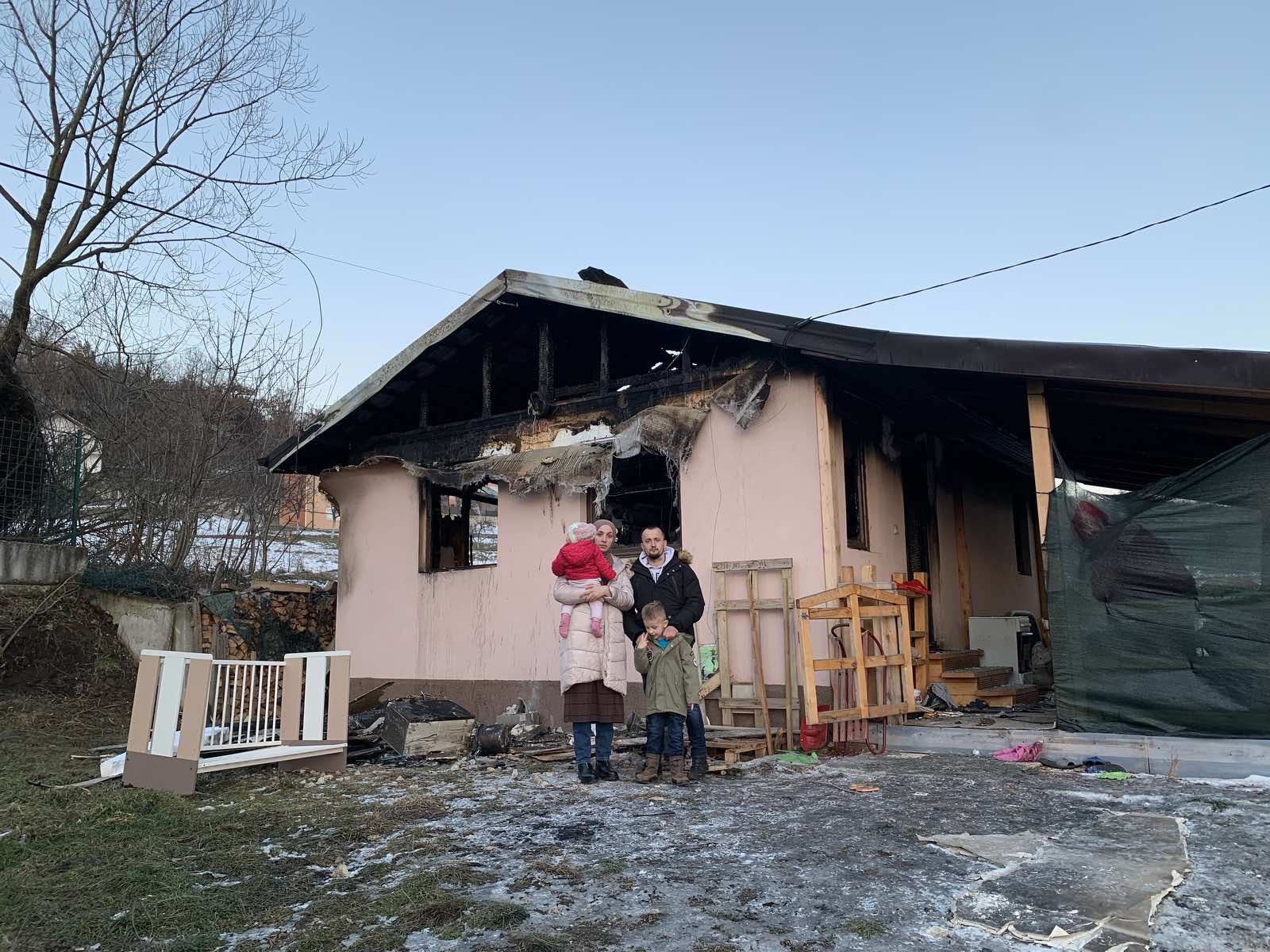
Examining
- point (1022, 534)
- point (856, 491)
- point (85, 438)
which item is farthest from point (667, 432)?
point (85, 438)

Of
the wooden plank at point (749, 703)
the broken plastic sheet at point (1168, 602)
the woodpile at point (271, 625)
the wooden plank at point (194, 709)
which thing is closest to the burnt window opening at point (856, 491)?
the wooden plank at point (749, 703)

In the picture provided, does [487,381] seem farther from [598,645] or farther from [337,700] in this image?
[598,645]

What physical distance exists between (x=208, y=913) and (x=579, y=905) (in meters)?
1.42

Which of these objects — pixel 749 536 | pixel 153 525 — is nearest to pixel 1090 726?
pixel 749 536

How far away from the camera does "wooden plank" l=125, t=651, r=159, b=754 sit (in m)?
5.75

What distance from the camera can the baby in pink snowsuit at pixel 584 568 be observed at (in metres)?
6.08

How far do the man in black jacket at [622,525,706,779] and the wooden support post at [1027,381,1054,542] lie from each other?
2554 millimetres

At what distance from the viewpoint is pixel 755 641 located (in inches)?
283

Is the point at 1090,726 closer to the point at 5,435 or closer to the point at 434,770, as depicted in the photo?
the point at 434,770

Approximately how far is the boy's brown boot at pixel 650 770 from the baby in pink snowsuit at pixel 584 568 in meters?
0.90

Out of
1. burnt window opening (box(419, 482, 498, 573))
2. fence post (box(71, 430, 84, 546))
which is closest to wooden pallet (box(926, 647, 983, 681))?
burnt window opening (box(419, 482, 498, 573))

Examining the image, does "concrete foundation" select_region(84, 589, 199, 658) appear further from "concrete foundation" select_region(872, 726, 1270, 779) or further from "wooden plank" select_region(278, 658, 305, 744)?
"concrete foundation" select_region(872, 726, 1270, 779)

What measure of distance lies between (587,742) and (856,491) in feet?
12.4

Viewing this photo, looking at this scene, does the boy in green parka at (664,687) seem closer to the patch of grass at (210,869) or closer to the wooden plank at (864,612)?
the wooden plank at (864,612)
